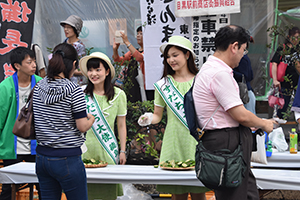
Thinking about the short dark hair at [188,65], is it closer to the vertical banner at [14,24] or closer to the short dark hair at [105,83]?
the short dark hair at [105,83]

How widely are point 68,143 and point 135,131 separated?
231 cm

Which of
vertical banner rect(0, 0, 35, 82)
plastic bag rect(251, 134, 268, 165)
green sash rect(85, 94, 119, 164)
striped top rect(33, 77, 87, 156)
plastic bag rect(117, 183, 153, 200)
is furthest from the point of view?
vertical banner rect(0, 0, 35, 82)

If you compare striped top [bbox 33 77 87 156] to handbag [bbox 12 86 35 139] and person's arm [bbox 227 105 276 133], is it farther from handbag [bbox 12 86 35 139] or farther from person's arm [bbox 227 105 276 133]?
person's arm [bbox 227 105 276 133]

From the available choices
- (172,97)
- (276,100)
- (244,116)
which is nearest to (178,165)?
(172,97)

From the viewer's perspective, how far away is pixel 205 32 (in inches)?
194

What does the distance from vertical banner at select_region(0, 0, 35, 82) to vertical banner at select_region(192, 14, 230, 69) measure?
9.98 feet

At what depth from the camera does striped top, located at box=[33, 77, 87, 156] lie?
2279 mm

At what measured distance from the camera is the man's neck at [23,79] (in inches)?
154

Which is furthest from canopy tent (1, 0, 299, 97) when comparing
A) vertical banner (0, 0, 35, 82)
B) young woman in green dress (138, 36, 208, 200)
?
young woman in green dress (138, 36, 208, 200)

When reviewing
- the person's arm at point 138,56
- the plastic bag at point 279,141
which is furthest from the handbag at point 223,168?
the person's arm at point 138,56

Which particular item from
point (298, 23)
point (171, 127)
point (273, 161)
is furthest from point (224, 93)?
point (298, 23)

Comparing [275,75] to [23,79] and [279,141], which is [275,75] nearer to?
[279,141]

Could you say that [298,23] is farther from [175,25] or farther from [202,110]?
[202,110]

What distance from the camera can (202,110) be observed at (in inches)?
85.6
